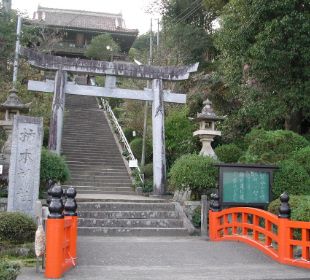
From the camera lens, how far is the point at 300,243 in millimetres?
7773

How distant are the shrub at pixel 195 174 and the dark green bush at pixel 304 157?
8.18ft

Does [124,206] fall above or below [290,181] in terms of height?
below

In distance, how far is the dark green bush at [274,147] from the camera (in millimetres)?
13922

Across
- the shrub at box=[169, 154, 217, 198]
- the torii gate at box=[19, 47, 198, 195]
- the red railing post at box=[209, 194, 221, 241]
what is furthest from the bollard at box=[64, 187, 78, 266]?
the torii gate at box=[19, 47, 198, 195]

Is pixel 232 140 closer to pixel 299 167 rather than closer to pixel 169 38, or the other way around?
pixel 299 167

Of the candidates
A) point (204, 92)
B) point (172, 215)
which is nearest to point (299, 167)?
point (172, 215)

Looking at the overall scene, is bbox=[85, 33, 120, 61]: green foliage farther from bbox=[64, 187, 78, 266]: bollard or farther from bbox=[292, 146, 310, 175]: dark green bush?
bbox=[64, 187, 78, 266]: bollard

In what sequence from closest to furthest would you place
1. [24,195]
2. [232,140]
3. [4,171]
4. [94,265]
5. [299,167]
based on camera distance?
1. [94,265]
2. [24,195]
3. [299,167]
4. [4,171]
5. [232,140]

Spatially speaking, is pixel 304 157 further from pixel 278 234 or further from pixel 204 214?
pixel 278 234

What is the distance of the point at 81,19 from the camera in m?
47.0

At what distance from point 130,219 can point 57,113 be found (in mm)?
5054

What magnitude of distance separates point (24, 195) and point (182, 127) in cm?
1038

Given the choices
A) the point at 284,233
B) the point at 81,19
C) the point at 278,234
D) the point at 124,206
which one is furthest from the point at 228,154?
the point at 81,19

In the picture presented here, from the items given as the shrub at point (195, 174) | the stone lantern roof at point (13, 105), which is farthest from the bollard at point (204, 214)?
the stone lantern roof at point (13, 105)
